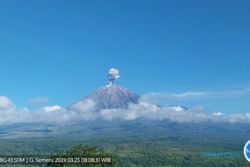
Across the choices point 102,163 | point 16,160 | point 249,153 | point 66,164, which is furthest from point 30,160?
point 249,153

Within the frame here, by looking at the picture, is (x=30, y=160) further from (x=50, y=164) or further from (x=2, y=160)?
(x=50, y=164)

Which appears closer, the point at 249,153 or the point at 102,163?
the point at 249,153

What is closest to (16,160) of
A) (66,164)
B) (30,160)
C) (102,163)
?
(30,160)

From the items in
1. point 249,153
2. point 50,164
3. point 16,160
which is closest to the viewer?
point 249,153

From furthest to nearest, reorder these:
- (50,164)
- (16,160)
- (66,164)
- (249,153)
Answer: (50,164)
(66,164)
(16,160)
(249,153)

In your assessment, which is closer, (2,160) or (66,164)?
(2,160)

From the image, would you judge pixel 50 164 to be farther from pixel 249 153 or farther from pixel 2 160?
pixel 249 153

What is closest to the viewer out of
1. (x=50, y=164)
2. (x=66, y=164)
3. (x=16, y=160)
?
(x=16, y=160)
